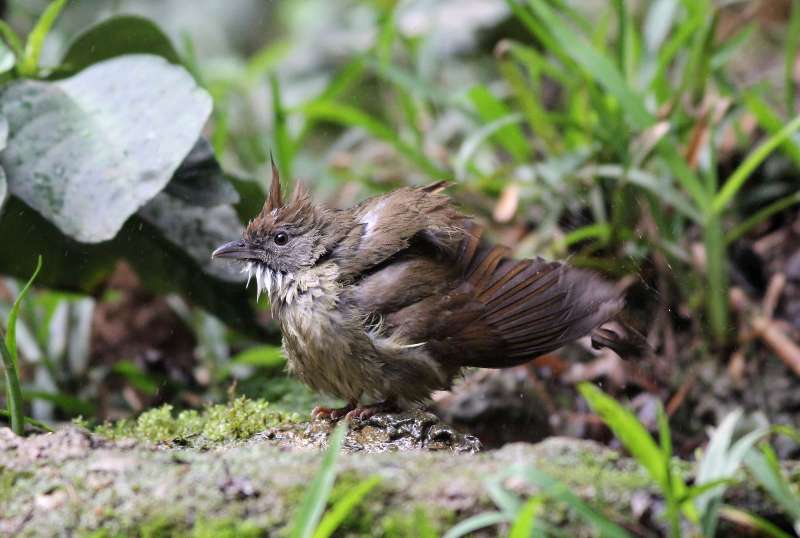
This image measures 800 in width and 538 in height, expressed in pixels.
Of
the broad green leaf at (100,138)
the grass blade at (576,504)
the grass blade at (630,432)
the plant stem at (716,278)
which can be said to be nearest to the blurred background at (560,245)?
the plant stem at (716,278)

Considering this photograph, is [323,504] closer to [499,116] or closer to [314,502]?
[314,502]

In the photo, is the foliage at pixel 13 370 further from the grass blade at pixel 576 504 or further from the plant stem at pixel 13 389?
the grass blade at pixel 576 504

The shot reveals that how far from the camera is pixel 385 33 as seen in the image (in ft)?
17.1

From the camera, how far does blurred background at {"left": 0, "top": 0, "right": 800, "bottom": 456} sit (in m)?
3.85

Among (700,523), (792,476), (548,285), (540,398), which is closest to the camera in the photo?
(700,523)

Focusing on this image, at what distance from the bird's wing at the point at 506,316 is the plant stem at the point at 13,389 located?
104 cm

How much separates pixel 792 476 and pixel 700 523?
444mm

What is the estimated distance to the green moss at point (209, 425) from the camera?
9.51 feet

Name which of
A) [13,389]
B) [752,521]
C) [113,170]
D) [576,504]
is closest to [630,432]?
[576,504]

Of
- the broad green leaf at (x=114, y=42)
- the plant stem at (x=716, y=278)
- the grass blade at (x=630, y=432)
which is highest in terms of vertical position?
the broad green leaf at (x=114, y=42)

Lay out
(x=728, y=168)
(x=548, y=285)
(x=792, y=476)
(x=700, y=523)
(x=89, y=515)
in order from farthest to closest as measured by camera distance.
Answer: (x=728, y=168) < (x=548, y=285) < (x=792, y=476) < (x=89, y=515) < (x=700, y=523)

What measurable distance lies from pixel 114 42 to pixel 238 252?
1.13 meters

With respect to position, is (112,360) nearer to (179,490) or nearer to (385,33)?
(385,33)

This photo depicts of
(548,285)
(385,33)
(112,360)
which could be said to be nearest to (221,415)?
(548,285)
